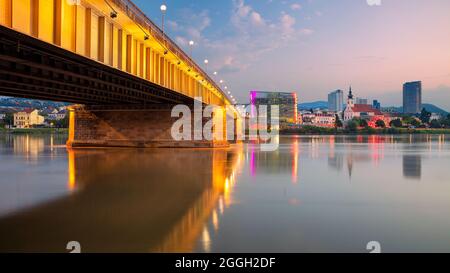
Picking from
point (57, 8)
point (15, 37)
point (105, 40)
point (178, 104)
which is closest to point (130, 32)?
point (105, 40)

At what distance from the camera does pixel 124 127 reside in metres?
56.6

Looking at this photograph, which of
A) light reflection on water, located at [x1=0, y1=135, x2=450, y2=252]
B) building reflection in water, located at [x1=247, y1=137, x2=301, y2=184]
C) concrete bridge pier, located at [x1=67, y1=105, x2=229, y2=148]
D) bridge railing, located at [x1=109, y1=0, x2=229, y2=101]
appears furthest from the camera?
concrete bridge pier, located at [x1=67, y1=105, x2=229, y2=148]

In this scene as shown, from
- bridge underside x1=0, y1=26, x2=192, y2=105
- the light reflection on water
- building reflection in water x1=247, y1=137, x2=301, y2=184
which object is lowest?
the light reflection on water

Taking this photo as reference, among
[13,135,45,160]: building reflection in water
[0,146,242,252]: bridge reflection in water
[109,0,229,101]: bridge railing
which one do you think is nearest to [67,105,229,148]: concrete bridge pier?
[13,135,45,160]: building reflection in water

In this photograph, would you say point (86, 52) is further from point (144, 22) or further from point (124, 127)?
point (124, 127)

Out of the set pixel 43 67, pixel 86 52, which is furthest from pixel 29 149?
pixel 86 52

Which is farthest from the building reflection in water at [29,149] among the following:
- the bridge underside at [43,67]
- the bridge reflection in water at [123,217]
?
the bridge reflection in water at [123,217]

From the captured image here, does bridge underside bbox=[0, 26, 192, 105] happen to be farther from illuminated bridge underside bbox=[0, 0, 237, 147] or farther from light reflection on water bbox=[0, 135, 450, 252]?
light reflection on water bbox=[0, 135, 450, 252]

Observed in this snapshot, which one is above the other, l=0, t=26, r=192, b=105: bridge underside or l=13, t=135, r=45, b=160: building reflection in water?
l=0, t=26, r=192, b=105: bridge underside

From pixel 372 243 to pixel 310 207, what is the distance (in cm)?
A: 479

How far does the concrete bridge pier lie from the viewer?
56000 mm

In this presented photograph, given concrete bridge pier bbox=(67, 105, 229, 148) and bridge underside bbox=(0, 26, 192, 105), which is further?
concrete bridge pier bbox=(67, 105, 229, 148)

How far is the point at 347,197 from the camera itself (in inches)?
670
